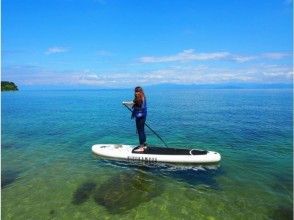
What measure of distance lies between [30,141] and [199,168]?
634 inches

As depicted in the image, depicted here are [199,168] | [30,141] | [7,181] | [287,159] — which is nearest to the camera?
[7,181]

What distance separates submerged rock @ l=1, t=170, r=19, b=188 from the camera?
1565cm

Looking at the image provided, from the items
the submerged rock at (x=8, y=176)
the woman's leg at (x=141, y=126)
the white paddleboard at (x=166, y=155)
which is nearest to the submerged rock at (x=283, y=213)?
the white paddleboard at (x=166, y=155)

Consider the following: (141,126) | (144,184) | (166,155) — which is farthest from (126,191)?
(141,126)

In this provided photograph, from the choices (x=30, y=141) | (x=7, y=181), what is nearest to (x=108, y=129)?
(x=30, y=141)

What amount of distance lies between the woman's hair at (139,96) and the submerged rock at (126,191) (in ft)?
14.1

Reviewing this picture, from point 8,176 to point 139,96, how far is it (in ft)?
28.8

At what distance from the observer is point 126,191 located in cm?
1390

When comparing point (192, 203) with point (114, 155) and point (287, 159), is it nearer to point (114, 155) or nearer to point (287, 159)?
point (114, 155)

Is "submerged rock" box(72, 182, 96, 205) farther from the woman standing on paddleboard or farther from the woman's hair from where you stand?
the woman's hair

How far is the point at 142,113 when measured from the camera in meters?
18.2

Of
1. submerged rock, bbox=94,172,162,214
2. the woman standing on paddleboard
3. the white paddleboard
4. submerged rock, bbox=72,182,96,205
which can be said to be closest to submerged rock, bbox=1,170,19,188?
submerged rock, bbox=72,182,96,205

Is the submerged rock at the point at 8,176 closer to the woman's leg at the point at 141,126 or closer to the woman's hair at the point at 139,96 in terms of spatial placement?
the woman's leg at the point at 141,126

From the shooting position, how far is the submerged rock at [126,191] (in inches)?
495
